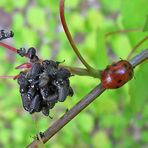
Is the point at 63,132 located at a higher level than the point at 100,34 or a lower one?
higher

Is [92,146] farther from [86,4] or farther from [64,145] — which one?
[86,4]

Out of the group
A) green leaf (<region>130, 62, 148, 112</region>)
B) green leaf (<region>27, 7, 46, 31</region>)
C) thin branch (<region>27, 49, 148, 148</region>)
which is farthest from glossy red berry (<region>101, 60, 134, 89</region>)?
green leaf (<region>27, 7, 46, 31</region>)

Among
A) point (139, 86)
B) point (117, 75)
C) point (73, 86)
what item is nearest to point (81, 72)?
point (117, 75)

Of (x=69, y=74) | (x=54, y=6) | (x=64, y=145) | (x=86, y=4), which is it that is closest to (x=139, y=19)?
(x=69, y=74)

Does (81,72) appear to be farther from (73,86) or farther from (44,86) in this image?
(73,86)

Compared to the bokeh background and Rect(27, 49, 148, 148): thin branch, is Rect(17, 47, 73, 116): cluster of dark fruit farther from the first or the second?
the bokeh background

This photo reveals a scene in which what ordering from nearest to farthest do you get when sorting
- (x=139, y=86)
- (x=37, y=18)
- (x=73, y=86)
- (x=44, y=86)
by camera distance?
(x=44, y=86)
(x=139, y=86)
(x=73, y=86)
(x=37, y=18)
